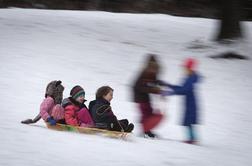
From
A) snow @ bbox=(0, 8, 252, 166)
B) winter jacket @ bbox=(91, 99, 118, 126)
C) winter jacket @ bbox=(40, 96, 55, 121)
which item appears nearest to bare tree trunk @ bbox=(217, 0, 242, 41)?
snow @ bbox=(0, 8, 252, 166)

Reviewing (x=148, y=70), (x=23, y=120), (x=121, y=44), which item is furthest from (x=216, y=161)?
(x=121, y=44)

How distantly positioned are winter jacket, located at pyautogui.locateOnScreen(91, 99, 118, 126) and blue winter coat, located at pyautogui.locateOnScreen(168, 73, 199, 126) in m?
1.20

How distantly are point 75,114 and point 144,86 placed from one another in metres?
1.33

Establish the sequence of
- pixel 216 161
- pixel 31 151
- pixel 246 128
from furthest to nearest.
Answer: pixel 246 128 < pixel 216 161 < pixel 31 151

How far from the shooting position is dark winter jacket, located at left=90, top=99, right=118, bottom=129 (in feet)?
31.7

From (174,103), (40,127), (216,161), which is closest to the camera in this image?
(216,161)

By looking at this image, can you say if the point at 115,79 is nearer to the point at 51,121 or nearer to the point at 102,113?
the point at 102,113

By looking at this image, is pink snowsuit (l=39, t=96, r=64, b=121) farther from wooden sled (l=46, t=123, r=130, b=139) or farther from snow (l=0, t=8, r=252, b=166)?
snow (l=0, t=8, r=252, b=166)

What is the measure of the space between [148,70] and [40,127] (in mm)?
2137

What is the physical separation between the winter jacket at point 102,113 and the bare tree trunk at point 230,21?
27.9 feet

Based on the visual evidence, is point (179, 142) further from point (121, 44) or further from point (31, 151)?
point (121, 44)

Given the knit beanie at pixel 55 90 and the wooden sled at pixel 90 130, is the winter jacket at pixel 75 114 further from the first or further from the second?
the knit beanie at pixel 55 90

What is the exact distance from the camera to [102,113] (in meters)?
9.69

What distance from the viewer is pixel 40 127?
377 inches
